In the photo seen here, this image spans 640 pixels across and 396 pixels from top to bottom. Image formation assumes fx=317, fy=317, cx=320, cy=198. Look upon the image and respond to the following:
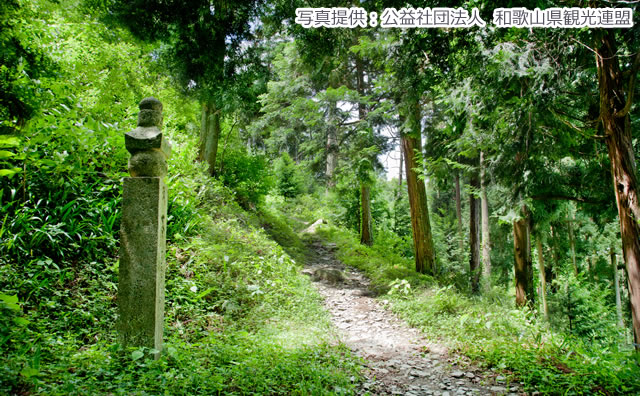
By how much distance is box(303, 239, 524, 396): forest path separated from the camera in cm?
323

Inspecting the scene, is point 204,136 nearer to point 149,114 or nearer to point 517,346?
point 149,114

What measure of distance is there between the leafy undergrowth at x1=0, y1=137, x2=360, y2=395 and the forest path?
0.32 metres

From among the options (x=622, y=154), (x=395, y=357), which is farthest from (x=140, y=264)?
(x=622, y=154)

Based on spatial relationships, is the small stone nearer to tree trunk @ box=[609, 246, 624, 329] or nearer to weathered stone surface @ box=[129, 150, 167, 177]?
weathered stone surface @ box=[129, 150, 167, 177]

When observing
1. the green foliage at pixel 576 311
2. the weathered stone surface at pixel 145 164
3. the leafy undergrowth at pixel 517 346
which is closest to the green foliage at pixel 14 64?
the weathered stone surface at pixel 145 164

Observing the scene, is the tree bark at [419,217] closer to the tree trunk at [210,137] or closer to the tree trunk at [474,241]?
the tree trunk at [474,241]

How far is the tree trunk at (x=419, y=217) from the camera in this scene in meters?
8.15

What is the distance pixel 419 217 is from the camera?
26.8 ft

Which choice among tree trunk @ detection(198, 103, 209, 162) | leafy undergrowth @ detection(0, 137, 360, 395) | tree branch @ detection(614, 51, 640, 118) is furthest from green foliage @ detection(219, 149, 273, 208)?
tree branch @ detection(614, 51, 640, 118)

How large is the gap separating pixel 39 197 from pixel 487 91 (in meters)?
6.66

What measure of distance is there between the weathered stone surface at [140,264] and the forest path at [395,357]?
6.91ft

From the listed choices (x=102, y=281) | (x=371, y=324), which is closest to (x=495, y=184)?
(x=371, y=324)

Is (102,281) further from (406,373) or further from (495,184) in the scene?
(495,184)

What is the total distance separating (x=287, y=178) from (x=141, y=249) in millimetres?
15114
